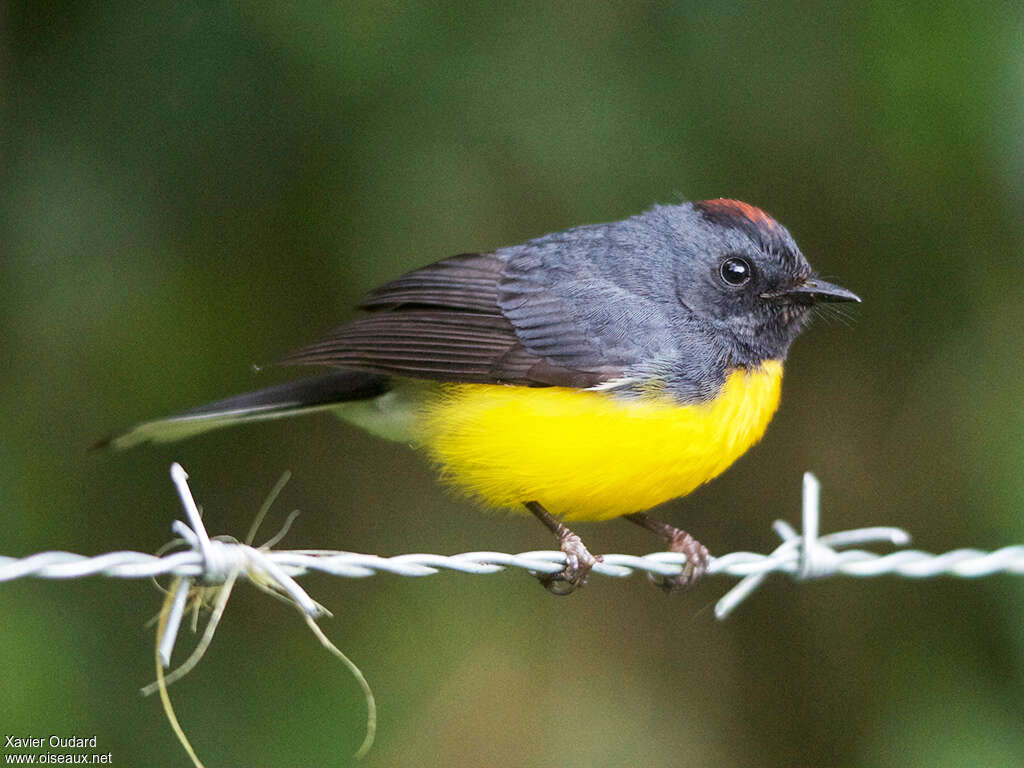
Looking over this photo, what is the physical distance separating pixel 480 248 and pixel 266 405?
128 cm

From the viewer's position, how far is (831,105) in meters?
4.38

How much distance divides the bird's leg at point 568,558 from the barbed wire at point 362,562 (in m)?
0.79

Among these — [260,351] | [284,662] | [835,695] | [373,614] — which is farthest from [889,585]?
[260,351]

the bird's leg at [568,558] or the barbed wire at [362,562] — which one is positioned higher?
the barbed wire at [362,562]

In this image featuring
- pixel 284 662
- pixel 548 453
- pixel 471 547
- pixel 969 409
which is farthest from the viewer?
pixel 471 547

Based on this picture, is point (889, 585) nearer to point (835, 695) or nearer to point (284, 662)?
point (835, 695)

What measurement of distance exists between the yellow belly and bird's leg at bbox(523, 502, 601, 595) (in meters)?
0.08

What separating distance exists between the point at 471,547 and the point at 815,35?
268cm


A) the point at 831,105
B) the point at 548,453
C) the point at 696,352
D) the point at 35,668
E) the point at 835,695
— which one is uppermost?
the point at 831,105

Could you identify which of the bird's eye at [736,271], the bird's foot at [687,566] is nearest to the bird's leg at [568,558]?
the bird's foot at [687,566]

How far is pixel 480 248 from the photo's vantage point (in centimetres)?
473

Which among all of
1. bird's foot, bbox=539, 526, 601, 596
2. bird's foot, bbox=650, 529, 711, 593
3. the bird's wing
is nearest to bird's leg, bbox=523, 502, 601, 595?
bird's foot, bbox=539, 526, 601, 596

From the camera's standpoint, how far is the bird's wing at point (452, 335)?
11.6 ft

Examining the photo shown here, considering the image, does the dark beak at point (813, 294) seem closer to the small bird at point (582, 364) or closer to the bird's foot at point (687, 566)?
the small bird at point (582, 364)
